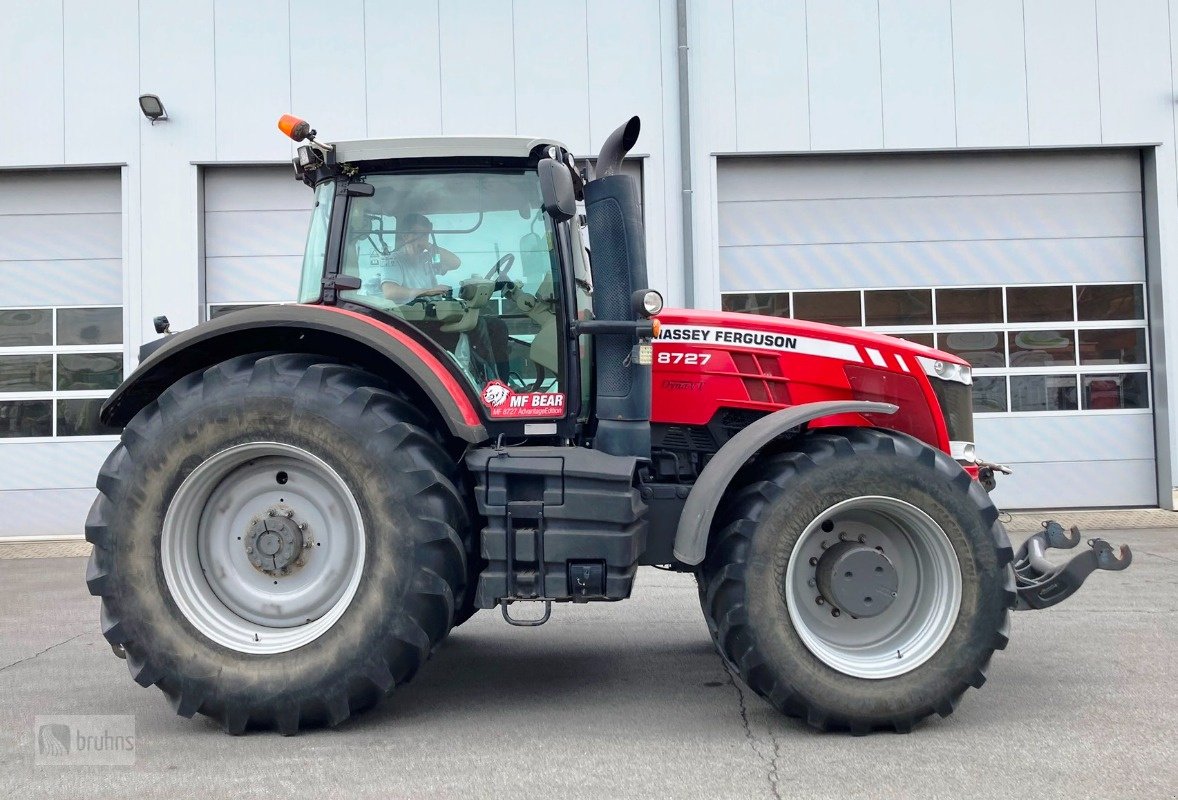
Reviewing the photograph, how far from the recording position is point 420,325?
4.00 meters

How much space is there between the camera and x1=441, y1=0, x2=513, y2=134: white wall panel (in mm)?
10320

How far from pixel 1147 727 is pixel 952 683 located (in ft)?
2.53

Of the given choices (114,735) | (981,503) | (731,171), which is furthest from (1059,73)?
(114,735)

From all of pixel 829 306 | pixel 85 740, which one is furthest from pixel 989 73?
pixel 85 740

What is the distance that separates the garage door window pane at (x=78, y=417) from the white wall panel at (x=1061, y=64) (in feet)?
35.3

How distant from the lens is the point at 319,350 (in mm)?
3928

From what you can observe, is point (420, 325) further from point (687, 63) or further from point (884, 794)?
point (687, 63)

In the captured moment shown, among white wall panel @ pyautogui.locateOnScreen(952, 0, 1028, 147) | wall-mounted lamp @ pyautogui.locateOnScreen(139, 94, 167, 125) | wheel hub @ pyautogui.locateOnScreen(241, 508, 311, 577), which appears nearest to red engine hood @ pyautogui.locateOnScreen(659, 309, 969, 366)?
wheel hub @ pyautogui.locateOnScreen(241, 508, 311, 577)

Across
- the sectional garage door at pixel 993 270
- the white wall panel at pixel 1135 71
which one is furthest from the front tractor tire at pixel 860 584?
the white wall panel at pixel 1135 71

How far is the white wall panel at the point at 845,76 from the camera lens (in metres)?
10.4

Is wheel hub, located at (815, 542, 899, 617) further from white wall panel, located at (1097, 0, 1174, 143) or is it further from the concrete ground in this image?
white wall panel, located at (1097, 0, 1174, 143)

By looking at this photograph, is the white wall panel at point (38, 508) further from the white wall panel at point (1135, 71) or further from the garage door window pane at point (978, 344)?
the white wall panel at point (1135, 71)

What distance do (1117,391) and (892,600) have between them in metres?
8.56

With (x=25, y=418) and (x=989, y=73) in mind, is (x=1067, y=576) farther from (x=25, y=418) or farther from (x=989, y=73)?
(x=25, y=418)
